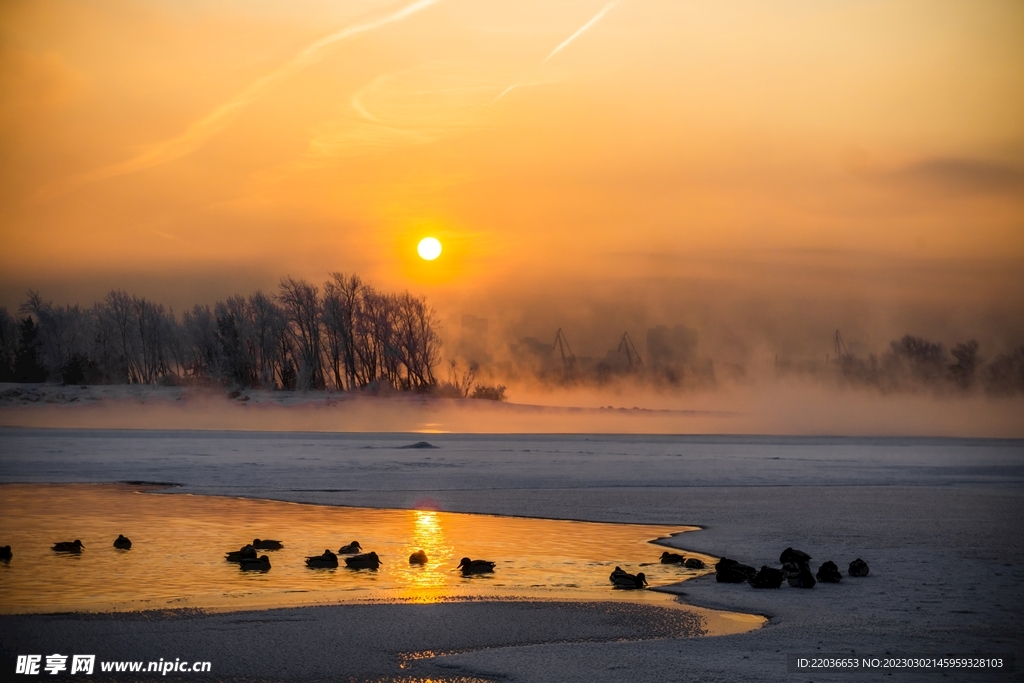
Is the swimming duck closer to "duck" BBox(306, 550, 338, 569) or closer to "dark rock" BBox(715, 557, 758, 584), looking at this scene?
"duck" BBox(306, 550, 338, 569)

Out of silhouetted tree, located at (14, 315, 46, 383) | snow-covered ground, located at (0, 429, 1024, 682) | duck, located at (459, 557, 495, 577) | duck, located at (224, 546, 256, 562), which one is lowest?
snow-covered ground, located at (0, 429, 1024, 682)

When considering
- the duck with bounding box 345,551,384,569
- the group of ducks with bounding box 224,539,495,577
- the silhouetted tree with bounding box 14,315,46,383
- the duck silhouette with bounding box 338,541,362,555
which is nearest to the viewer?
the group of ducks with bounding box 224,539,495,577

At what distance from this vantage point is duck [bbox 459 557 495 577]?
1215 centimetres

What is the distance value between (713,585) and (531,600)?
2442mm

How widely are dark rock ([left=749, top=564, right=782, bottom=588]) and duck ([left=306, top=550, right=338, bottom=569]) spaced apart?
5392 millimetres

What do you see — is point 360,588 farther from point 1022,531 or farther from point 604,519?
point 1022,531

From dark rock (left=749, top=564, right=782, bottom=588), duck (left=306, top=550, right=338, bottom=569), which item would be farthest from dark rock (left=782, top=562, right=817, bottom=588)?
duck (left=306, top=550, right=338, bottom=569)

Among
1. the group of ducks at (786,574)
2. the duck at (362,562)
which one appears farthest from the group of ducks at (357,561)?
the group of ducks at (786,574)

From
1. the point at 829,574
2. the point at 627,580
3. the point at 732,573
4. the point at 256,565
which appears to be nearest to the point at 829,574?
the point at 829,574

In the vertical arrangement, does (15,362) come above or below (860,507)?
above

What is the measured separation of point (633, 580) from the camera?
446 inches

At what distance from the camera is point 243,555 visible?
12.6m

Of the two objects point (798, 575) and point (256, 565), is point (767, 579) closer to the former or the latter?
point (798, 575)

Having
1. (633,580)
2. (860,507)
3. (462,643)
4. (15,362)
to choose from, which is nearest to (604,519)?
(860,507)
